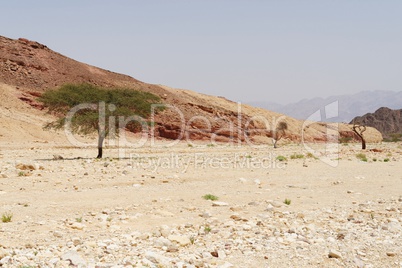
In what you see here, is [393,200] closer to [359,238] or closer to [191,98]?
[359,238]

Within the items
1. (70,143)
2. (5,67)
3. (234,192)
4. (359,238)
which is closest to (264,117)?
(70,143)

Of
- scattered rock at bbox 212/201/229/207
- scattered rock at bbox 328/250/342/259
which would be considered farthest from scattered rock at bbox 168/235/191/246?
scattered rock at bbox 212/201/229/207

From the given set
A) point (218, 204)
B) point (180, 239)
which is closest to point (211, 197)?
point (218, 204)

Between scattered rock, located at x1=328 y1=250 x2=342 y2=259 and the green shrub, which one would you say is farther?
the green shrub

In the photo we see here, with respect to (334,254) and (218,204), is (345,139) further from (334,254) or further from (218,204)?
(334,254)

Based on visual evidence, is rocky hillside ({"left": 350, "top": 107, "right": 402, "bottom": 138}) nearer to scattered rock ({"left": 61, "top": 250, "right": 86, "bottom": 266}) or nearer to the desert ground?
the desert ground

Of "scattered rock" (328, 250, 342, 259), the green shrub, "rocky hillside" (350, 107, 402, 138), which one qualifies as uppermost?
"rocky hillside" (350, 107, 402, 138)

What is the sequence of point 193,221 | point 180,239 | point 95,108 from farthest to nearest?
point 95,108, point 193,221, point 180,239

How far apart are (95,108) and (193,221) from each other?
18224 mm

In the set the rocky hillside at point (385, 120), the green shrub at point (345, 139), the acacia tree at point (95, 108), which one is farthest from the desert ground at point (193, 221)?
the rocky hillside at point (385, 120)

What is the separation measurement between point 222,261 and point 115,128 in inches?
785

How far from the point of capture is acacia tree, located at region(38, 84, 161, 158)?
80.0ft

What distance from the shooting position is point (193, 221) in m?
8.19

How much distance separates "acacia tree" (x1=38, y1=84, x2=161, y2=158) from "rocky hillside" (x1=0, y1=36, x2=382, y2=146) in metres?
18.3
